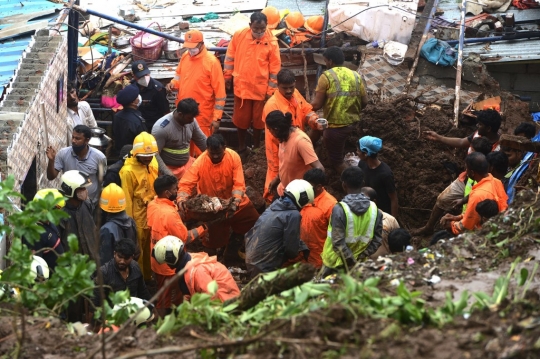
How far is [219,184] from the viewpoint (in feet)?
31.2

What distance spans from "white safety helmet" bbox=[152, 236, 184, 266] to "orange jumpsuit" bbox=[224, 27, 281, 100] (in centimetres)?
434

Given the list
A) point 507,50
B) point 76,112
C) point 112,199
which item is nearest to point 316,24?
point 507,50

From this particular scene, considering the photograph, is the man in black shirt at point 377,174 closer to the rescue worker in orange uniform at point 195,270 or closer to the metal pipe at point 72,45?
the rescue worker in orange uniform at point 195,270

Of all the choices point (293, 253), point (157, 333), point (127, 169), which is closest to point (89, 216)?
point (127, 169)

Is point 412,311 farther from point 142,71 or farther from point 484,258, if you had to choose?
point 142,71

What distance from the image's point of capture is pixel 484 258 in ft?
19.4

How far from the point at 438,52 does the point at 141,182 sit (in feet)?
16.5

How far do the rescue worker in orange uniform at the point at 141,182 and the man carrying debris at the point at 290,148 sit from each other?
1316 millimetres

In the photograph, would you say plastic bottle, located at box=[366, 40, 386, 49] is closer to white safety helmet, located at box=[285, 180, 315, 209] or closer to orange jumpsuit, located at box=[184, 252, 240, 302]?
white safety helmet, located at box=[285, 180, 315, 209]

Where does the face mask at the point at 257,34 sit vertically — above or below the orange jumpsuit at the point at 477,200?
above

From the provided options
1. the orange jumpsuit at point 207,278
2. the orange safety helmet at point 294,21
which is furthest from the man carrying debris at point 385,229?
the orange safety helmet at point 294,21

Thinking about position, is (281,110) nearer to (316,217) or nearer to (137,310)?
(316,217)

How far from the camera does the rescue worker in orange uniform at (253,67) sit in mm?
11258

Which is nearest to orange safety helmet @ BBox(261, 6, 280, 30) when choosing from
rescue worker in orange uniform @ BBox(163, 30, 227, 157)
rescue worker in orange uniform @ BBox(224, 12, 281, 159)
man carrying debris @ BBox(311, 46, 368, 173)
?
rescue worker in orange uniform @ BBox(224, 12, 281, 159)
